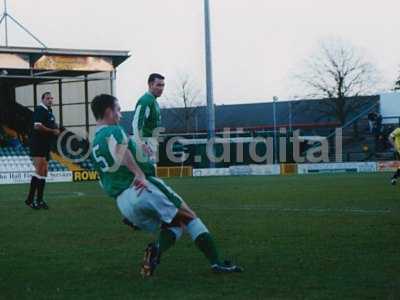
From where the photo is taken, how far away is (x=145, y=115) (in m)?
11.1

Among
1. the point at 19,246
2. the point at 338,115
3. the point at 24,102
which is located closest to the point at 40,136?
the point at 19,246

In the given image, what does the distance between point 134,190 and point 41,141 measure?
31.0 ft

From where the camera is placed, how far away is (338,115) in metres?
79.6

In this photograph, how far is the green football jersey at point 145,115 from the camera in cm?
1098

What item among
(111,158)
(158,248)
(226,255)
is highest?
(111,158)

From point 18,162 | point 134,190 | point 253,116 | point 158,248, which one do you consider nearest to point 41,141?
point 158,248

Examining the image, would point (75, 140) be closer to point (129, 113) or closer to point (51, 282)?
point (51, 282)

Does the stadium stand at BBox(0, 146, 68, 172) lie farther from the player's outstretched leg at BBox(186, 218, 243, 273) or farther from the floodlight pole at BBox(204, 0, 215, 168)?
the player's outstretched leg at BBox(186, 218, 243, 273)

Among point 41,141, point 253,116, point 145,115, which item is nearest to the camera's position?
point 145,115

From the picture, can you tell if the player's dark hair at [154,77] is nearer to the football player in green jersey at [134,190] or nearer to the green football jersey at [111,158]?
the football player in green jersey at [134,190]

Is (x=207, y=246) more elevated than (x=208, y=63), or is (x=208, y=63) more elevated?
(x=208, y=63)

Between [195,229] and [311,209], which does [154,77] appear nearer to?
[195,229]

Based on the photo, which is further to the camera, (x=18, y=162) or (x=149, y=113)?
(x=18, y=162)

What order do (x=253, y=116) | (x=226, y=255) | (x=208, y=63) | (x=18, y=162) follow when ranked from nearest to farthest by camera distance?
(x=226, y=255)
(x=208, y=63)
(x=18, y=162)
(x=253, y=116)
